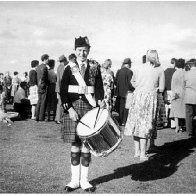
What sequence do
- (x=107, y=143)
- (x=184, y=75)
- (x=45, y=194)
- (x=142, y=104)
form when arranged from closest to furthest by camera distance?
1. (x=45, y=194)
2. (x=107, y=143)
3. (x=142, y=104)
4. (x=184, y=75)

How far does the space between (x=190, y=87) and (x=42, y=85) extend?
472 cm

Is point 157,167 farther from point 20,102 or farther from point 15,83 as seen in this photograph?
point 15,83

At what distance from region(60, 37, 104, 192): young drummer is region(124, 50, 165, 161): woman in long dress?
184cm

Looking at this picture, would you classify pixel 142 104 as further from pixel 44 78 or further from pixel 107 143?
pixel 44 78

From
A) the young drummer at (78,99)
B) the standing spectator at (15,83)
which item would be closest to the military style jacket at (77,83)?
the young drummer at (78,99)

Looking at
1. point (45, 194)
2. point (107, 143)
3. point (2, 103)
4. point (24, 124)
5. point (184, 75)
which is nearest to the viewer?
point (45, 194)

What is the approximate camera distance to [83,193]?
446cm

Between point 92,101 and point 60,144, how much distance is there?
3.24 metres

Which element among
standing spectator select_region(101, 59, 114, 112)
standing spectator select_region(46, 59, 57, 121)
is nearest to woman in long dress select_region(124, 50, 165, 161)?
standing spectator select_region(101, 59, 114, 112)

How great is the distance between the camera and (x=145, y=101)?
6.39m

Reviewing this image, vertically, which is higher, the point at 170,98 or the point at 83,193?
the point at 170,98

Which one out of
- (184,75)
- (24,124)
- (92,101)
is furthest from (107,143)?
(24,124)

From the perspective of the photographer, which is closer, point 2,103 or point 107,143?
point 107,143

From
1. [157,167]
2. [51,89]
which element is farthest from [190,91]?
[51,89]
